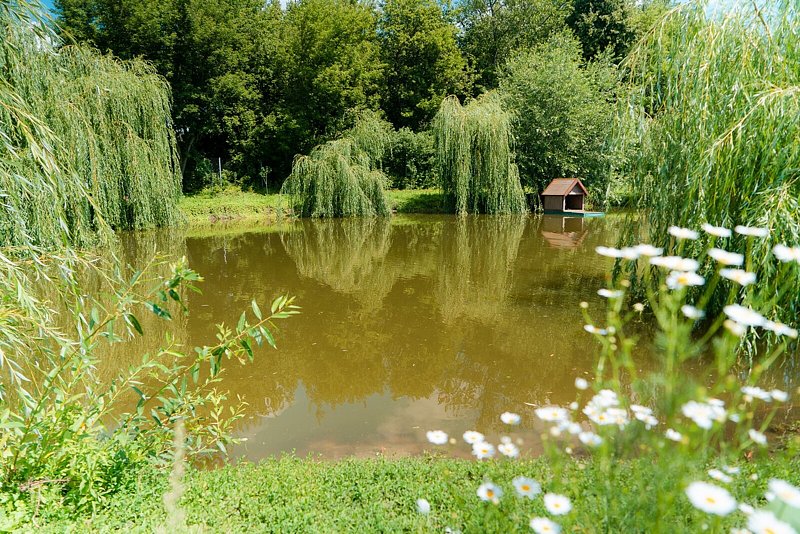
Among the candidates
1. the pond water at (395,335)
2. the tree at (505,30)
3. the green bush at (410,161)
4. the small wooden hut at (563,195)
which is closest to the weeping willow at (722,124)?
the pond water at (395,335)

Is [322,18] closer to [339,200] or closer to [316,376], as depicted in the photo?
[339,200]

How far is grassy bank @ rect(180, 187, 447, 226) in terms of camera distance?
752 inches

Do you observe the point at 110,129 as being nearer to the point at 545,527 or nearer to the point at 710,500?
the point at 545,527

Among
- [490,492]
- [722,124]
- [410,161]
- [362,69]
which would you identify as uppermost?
[362,69]

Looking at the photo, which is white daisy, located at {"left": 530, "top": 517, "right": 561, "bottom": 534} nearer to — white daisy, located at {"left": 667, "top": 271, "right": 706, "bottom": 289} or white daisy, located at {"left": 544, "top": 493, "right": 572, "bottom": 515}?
white daisy, located at {"left": 544, "top": 493, "right": 572, "bottom": 515}

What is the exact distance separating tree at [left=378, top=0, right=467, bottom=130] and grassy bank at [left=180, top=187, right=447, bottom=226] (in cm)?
674

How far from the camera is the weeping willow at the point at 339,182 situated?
1872cm

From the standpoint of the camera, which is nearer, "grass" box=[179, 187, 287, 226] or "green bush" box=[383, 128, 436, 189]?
"grass" box=[179, 187, 287, 226]

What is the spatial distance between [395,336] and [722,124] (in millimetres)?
4371

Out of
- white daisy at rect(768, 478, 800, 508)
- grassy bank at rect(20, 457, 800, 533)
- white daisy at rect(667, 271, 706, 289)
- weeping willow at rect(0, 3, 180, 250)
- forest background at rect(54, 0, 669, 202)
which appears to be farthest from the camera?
forest background at rect(54, 0, 669, 202)

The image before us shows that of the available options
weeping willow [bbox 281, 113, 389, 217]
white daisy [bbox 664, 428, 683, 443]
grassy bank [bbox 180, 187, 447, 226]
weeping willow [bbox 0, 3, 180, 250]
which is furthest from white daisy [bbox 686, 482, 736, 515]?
grassy bank [bbox 180, 187, 447, 226]

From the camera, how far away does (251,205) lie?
Answer: 21.0m

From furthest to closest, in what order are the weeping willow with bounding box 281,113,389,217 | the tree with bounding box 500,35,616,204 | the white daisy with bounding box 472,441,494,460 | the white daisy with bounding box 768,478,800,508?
the tree with bounding box 500,35,616,204 → the weeping willow with bounding box 281,113,389,217 → the white daisy with bounding box 472,441,494,460 → the white daisy with bounding box 768,478,800,508

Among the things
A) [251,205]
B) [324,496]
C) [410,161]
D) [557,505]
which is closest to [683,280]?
[557,505]
